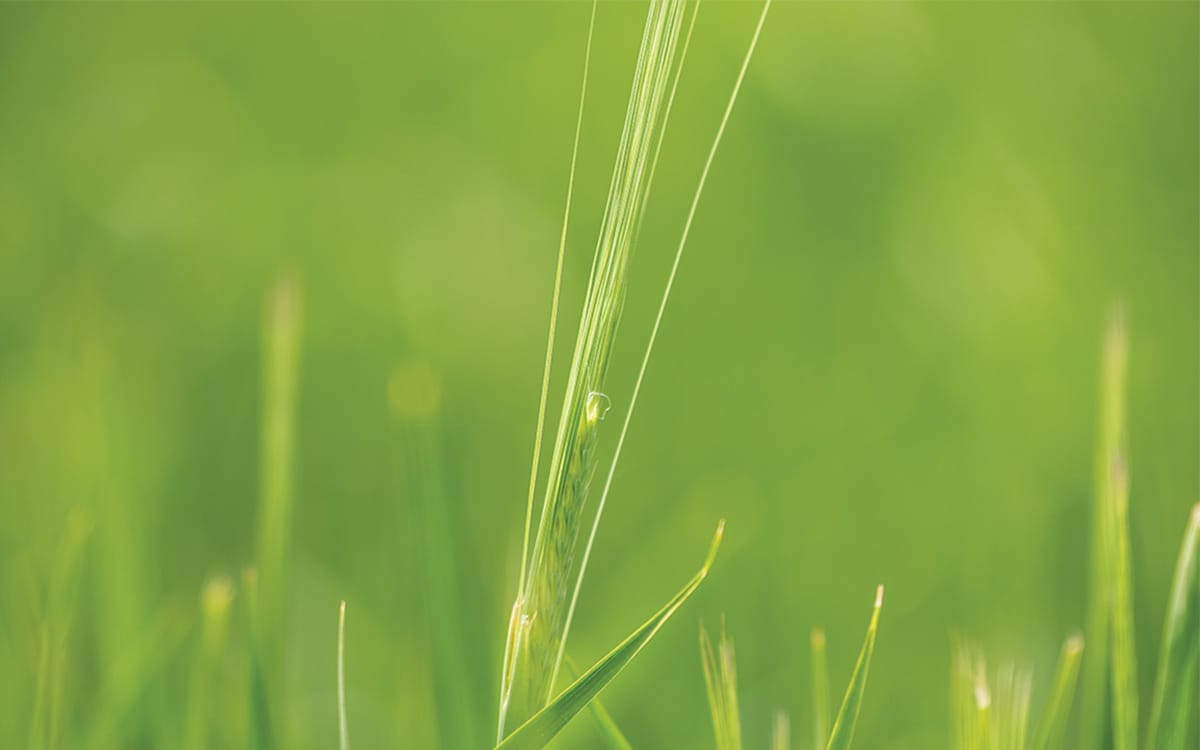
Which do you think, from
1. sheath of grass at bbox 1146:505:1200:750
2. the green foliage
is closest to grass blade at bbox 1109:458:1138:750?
sheath of grass at bbox 1146:505:1200:750

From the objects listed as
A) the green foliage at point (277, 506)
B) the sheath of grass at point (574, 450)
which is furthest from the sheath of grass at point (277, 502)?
the sheath of grass at point (574, 450)

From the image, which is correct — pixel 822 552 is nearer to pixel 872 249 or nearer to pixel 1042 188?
pixel 872 249

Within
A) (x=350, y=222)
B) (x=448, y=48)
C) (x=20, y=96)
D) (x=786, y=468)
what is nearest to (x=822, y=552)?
(x=786, y=468)

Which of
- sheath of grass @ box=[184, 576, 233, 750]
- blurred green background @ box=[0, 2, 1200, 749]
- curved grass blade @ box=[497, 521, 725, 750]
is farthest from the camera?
blurred green background @ box=[0, 2, 1200, 749]

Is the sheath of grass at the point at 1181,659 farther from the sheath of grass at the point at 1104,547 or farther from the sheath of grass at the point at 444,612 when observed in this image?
the sheath of grass at the point at 444,612

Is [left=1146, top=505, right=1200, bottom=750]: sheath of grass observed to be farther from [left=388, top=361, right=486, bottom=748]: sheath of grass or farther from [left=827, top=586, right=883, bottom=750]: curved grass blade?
[left=388, top=361, right=486, bottom=748]: sheath of grass

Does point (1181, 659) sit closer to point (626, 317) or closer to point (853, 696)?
point (853, 696)

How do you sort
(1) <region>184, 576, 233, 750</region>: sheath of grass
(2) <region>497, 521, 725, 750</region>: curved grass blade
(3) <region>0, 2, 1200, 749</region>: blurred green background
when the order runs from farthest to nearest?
(3) <region>0, 2, 1200, 749</region>: blurred green background
(1) <region>184, 576, 233, 750</region>: sheath of grass
(2) <region>497, 521, 725, 750</region>: curved grass blade
